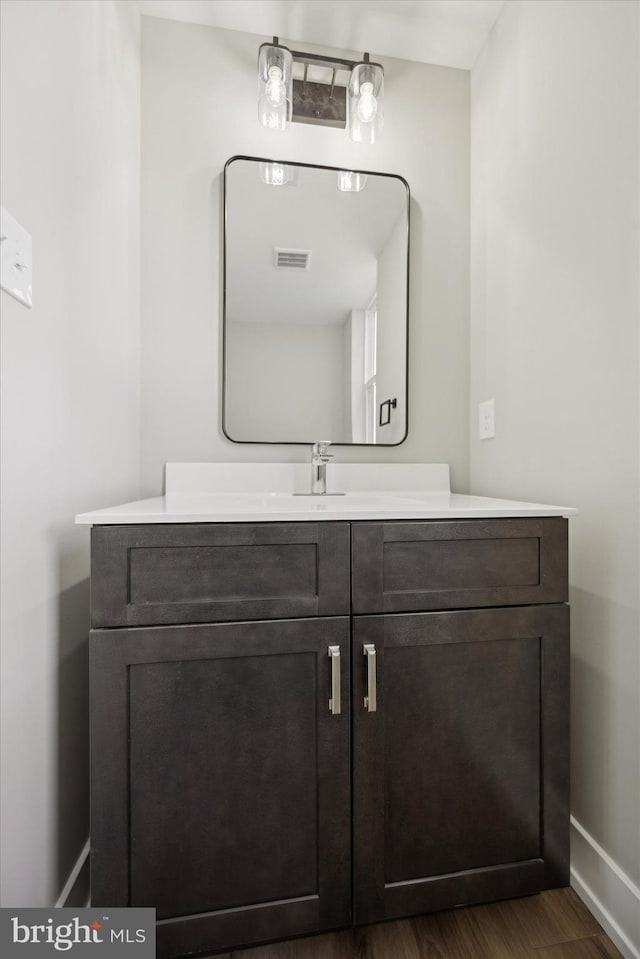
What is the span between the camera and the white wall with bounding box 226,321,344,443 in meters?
1.57

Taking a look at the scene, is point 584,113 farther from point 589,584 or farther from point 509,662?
point 509,662

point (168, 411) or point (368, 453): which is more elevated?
point (168, 411)

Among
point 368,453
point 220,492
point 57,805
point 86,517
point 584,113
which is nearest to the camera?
point 86,517

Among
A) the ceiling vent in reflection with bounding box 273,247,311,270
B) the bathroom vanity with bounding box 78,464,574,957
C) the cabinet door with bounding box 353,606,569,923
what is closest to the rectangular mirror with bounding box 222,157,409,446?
the ceiling vent in reflection with bounding box 273,247,311,270

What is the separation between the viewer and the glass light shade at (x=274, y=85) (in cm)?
149

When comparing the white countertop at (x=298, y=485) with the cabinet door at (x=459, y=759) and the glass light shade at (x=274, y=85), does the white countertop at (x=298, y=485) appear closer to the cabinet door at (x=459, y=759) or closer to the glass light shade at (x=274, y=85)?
the cabinet door at (x=459, y=759)

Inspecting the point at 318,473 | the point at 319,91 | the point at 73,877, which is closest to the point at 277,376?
the point at 318,473

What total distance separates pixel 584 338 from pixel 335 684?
99 centimetres

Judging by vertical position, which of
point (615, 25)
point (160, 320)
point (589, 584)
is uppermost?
point (615, 25)

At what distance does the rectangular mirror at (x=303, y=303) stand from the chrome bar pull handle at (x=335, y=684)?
82 cm

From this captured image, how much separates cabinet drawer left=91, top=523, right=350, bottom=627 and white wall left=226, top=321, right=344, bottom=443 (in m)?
0.71

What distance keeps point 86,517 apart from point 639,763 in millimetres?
1210

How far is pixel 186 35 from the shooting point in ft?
5.09

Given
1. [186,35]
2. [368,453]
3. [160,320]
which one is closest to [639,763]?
[368,453]
